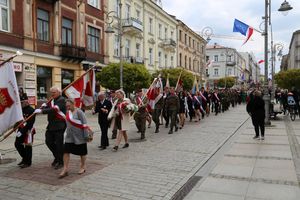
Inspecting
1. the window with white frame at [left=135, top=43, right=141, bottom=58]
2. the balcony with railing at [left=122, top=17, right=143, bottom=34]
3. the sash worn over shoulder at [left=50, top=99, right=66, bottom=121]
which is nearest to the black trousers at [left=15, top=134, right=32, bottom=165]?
the sash worn over shoulder at [left=50, top=99, right=66, bottom=121]

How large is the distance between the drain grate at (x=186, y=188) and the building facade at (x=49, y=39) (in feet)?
50.3

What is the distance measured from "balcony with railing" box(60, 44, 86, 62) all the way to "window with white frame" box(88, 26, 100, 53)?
1858 mm

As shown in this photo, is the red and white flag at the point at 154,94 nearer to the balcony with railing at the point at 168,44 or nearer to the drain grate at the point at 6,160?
the drain grate at the point at 6,160

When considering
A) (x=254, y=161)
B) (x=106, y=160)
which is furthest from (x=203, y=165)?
(x=106, y=160)

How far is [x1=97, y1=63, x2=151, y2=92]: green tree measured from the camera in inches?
879

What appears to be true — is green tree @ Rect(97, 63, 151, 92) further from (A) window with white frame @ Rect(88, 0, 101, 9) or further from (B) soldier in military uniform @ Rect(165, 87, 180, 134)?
(B) soldier in military uniform @ Rect(165, 87, 180, 134)

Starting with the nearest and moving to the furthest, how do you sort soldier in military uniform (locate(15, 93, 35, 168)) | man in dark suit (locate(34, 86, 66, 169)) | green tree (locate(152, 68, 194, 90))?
man in dark suit (locate(34, 86, 66, 169)) < soldier in military uniform (locate(15, 93, 35, 168)) < green tree (locate(152, 68, 194, 90))

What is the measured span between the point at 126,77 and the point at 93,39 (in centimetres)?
716

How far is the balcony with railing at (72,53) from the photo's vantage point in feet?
79.1

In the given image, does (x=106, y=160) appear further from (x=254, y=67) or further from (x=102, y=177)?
(x=254, y=67)

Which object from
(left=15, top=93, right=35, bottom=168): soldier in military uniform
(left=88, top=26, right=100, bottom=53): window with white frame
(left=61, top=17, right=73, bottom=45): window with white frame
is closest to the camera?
(left=15, top=93, right=35, bottom=168): soldier in military uniform

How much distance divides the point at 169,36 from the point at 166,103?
3313cm

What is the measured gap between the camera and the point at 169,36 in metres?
45.5

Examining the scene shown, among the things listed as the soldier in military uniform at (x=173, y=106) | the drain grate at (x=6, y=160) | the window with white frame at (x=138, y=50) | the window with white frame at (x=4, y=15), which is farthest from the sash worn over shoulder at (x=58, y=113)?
the window with white frame at (x=138, y=50)
